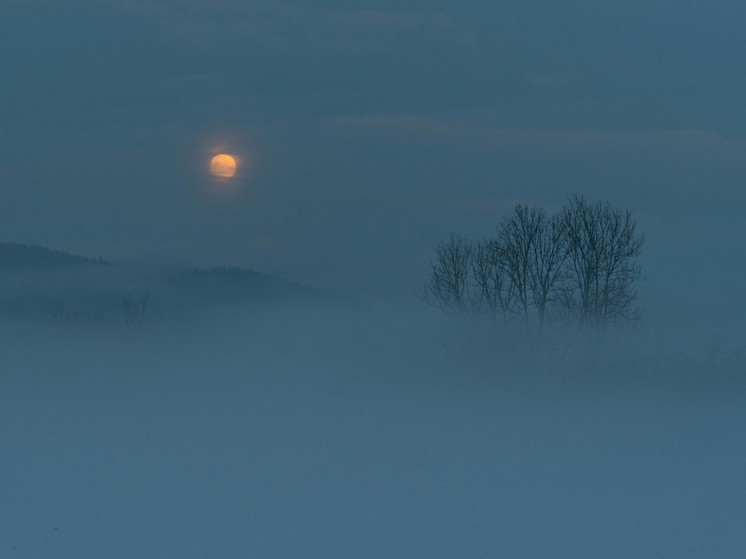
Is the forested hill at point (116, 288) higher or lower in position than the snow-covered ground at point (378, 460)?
Answer: higher

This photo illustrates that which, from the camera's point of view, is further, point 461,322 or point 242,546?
point 461,322

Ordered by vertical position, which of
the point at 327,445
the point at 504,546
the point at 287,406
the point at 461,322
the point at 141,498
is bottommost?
the point at 504,546

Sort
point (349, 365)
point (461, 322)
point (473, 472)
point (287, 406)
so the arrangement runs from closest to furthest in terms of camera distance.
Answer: point (473, 472)
point (287, 406)
point (461, 322)
point (349, 365)

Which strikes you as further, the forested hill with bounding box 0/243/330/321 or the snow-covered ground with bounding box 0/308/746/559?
the forested hill with bounding box 0/243/330/321

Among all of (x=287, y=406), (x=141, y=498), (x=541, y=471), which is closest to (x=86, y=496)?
(x=141, y=498)

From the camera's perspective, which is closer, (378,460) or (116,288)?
(378,460)

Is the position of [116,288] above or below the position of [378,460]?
above

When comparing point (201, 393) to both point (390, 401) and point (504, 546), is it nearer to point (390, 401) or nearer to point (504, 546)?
point (390, 401)

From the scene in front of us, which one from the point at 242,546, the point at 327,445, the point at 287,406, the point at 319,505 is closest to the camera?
the point at 242,546

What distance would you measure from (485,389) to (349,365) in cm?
1643

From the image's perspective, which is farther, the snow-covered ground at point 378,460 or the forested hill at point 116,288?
the forested hill at point 116,288

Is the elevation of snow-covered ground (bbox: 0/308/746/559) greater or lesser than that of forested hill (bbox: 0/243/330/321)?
lesser

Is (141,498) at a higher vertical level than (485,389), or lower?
lower

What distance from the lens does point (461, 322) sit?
5619 centimetres
